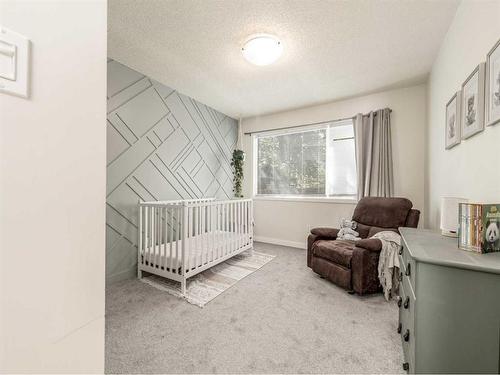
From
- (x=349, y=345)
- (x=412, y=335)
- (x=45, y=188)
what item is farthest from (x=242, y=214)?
(x=45, y=188)

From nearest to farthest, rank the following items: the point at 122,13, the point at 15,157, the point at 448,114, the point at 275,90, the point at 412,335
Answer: the point at 15,157 < the point at 412,335 < the point at 122,13 < the point at 448,114 < the point at 275,90

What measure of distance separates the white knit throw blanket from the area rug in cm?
141

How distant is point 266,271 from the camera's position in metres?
2.79

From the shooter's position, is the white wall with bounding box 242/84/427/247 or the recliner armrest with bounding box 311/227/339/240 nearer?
the recliner armrest with bounding box 311/227/339/240

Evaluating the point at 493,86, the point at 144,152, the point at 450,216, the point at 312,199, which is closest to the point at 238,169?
the point at 312,199

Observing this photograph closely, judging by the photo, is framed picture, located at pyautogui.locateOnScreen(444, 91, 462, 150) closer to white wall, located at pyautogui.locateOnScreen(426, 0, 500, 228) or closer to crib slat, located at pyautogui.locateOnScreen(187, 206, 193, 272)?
white wall, located at pyautogui.locateOnScreen(426, 0, 500, 228)

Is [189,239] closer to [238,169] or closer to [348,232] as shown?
[348,232]

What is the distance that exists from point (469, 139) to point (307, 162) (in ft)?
7.93

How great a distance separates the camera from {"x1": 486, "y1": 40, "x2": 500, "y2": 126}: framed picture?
3.75 ft

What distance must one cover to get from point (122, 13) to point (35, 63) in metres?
1.83

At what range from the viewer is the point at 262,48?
197 cm

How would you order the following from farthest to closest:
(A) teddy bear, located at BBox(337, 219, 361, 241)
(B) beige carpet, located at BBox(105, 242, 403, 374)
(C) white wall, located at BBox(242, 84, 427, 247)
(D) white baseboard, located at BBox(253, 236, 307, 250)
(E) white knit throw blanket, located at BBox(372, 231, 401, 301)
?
(D) white baseboard, located at BBox(253, 236, 307, 250)
(C) white wall, located at BBox(242, 84, 427, 247)
(A) teddy bear, located at BBox(337, 219, 361, 241)
(E) white knit throw blanket, located at BBox(372, 231, 401, 301)
(B) beige carpet, located at BBox(105, 242, 403, 374)

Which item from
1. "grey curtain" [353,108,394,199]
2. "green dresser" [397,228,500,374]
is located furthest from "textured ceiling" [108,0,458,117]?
"green dresser" [397,228,500,374]

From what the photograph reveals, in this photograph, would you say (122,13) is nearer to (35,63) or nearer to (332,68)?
(35,63)
